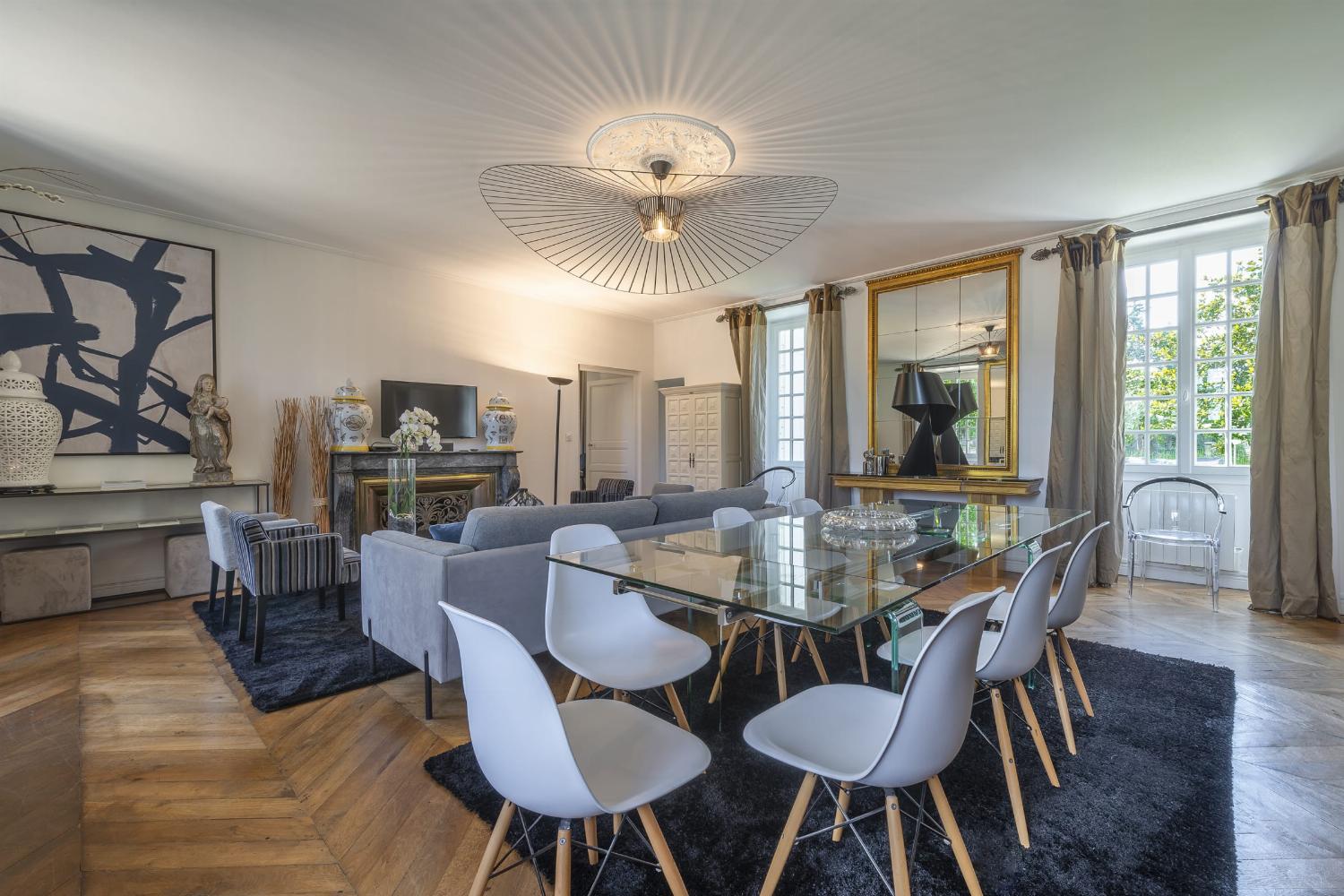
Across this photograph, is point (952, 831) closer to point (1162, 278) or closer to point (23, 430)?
point (1162, 278)

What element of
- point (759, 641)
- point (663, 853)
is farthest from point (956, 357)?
point (663, 853)

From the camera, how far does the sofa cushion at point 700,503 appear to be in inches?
122

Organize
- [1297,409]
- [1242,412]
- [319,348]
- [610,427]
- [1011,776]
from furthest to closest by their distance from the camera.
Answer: [610,427], [319,348], [1242,412], [1297,409], [1011,776]

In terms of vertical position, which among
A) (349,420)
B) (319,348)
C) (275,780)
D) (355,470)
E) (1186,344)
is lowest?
(275,780)

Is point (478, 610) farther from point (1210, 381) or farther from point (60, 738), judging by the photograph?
point (1210, 381)

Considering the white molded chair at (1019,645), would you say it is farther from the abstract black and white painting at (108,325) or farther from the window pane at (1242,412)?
the abstract black and white painting at (108,325)

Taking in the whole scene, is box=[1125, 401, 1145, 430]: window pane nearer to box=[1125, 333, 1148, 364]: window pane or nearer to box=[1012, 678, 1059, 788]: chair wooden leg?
box=[1125, 333, 1148, 364]: window pane

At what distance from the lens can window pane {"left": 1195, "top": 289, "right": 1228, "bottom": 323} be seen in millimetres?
4156

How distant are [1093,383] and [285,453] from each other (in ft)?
20.4

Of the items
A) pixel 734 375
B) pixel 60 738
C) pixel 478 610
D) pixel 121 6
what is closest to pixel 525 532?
pixel 478 610

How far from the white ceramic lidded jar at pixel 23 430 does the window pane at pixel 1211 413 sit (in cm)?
778

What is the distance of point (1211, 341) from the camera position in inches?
166

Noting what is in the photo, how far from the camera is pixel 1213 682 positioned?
2518 mm

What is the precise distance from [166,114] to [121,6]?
856mm
